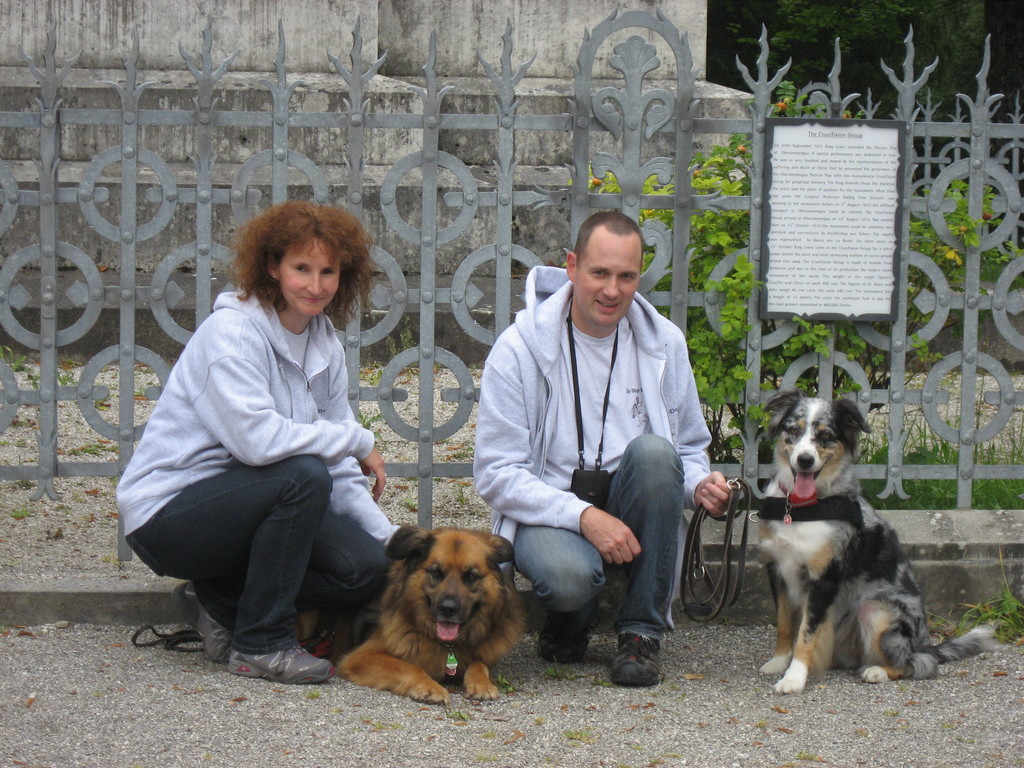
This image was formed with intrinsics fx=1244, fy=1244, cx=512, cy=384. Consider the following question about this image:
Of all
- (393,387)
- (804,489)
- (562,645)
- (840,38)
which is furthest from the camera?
(840,38)

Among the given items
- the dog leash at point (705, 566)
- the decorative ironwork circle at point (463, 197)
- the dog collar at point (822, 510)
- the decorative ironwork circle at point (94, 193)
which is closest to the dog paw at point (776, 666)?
the dog leash at point (705, 566)

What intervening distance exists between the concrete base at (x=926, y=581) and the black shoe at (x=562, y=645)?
361 millimetres

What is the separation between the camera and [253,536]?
4.27m

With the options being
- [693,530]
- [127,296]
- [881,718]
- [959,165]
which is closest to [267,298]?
[127,296]

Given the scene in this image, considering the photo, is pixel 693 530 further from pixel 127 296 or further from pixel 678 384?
pixel 127 296

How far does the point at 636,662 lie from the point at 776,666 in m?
0.59

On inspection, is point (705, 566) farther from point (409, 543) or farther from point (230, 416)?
point (230, 416)

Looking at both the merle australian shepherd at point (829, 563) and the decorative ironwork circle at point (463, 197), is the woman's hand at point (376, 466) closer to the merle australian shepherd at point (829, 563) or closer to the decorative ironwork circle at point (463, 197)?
the decorative ironwork circle at point (463, 197)

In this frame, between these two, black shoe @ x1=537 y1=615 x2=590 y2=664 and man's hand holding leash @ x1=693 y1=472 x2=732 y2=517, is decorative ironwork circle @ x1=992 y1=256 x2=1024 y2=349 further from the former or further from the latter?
black shoe @ x1=537 y1=615 x2=590 y2=664

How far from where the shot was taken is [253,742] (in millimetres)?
3734

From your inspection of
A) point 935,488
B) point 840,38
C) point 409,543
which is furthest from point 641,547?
point 840,38

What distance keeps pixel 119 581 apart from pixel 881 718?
119 inches

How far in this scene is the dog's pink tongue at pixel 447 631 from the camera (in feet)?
13.9

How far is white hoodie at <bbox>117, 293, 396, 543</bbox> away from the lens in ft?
13.8
